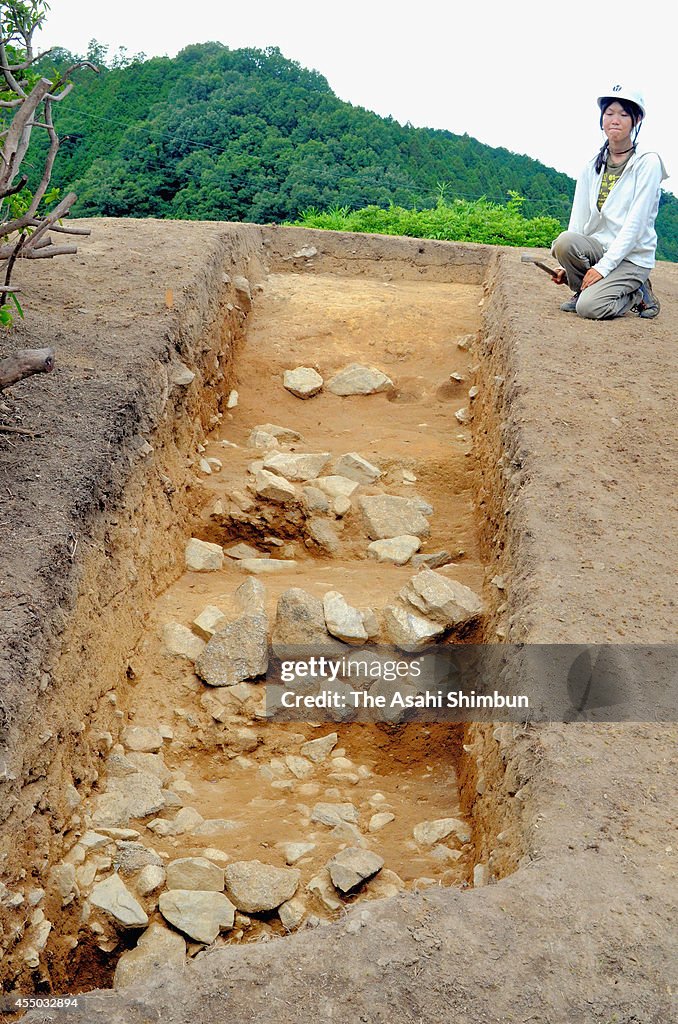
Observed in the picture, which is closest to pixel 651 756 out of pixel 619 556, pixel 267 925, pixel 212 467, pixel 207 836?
pixel 619 556

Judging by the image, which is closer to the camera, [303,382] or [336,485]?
[336,485]

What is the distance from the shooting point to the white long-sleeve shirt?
17.8 ft

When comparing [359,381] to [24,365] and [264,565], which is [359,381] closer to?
[264,565]

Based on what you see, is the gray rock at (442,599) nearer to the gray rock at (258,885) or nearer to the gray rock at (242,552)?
the gray rock at (242,552)

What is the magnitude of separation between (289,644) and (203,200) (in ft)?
32.5

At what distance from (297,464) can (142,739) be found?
1922mm

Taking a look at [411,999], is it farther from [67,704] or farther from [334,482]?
[334,482]

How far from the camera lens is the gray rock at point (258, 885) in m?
2.85

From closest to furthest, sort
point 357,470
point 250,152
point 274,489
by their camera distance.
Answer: point 274,489 < point 357,470 < point 250,152

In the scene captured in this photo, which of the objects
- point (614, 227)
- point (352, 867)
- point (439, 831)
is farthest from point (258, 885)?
point (614, 227)

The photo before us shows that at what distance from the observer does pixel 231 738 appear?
143 inches

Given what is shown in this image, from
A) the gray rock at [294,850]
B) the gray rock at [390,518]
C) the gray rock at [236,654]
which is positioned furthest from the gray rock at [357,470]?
the gray rock at [294,850]

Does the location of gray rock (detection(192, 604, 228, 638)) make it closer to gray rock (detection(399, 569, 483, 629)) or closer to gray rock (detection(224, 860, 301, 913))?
gray rock (detection(399, 569, 483, 629))

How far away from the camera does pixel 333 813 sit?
3264 mm
